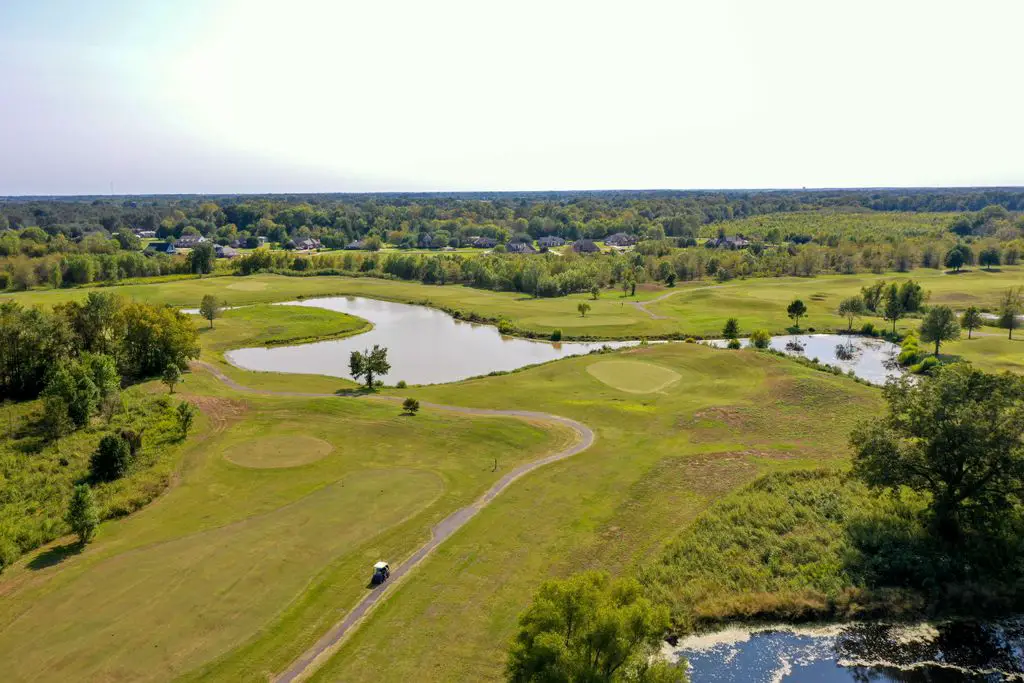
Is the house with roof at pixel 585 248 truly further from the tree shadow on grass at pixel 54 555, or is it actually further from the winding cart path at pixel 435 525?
the tree shadow on grass at pixel 54 555

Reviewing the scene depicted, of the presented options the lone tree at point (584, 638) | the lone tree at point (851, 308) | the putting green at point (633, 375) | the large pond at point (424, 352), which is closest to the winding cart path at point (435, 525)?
the lone tree at point (584, 638)

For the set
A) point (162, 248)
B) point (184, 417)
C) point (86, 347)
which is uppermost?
point (162, 248)

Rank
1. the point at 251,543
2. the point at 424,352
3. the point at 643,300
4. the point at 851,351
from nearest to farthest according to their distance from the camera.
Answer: the point at 251,543
the point at 424,352
the point at 851,351
the point at 643,300

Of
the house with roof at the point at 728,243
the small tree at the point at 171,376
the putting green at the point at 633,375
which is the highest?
the house with roof at the point at 728,243

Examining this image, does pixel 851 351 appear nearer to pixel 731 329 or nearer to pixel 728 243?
pixel 731 329

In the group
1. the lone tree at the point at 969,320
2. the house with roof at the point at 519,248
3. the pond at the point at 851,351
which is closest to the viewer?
the pond at the point at 851,351

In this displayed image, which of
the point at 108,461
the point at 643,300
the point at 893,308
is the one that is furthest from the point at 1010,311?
the point at 108,461
